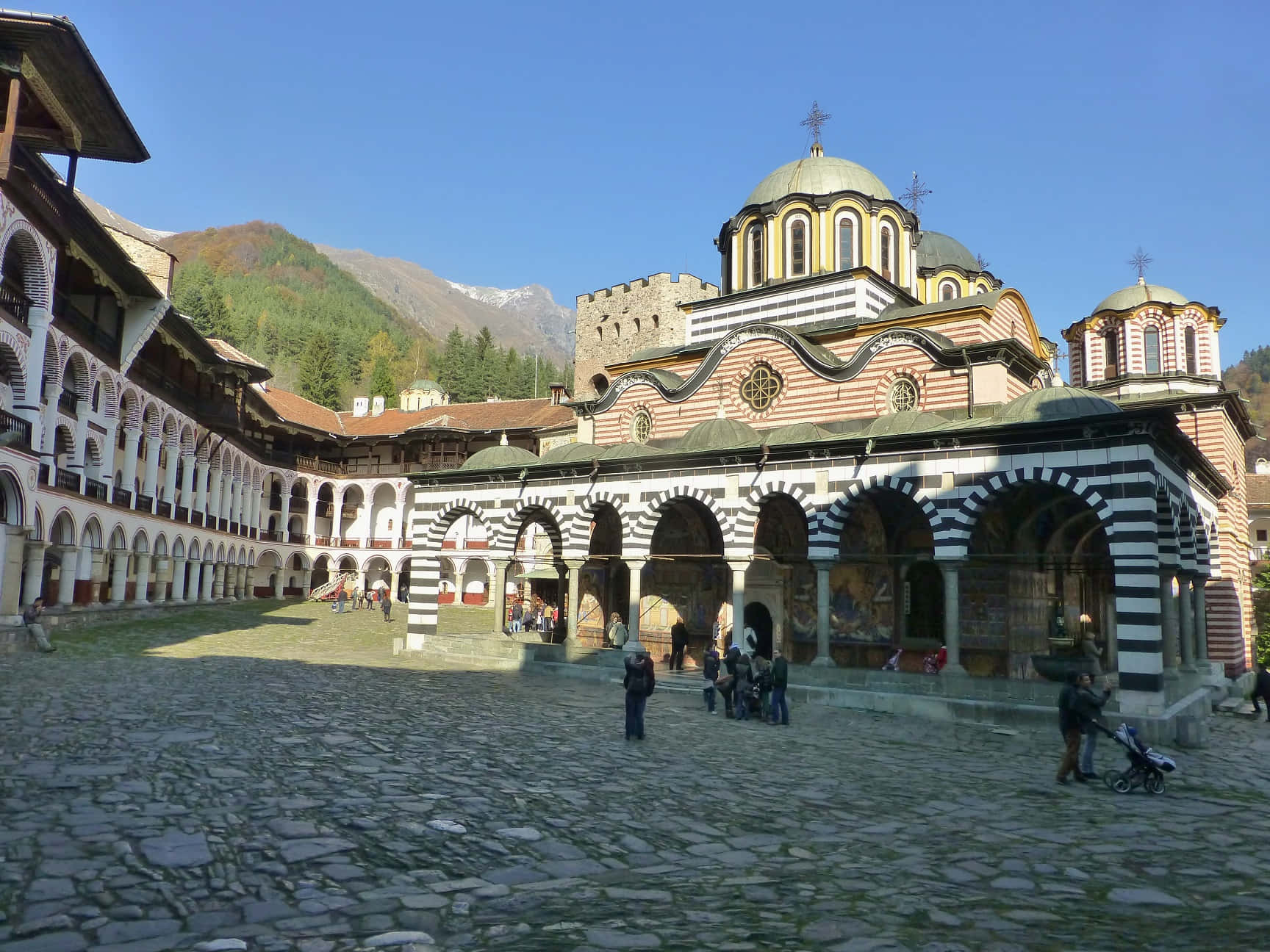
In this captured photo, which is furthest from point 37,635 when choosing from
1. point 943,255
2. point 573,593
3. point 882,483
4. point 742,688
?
point 943,255

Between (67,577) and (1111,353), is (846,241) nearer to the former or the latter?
(1111,353)

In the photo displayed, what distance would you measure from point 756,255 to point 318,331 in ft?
234

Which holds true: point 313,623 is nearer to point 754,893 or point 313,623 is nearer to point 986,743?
point 986,743

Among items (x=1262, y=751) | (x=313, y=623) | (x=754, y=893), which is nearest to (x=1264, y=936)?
(x=754, y=893)

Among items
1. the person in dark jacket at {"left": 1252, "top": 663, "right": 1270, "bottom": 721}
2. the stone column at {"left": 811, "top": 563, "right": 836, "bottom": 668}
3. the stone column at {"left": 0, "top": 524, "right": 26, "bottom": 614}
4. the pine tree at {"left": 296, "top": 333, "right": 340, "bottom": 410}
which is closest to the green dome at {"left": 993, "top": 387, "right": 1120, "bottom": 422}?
the stone column at {"left": 811, "top": 563, "right": 836, "bottom": 668}

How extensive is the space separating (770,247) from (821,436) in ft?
31.0

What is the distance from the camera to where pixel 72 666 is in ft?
54.9

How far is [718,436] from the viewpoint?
20.8 m

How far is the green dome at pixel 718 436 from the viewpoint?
20562 mm

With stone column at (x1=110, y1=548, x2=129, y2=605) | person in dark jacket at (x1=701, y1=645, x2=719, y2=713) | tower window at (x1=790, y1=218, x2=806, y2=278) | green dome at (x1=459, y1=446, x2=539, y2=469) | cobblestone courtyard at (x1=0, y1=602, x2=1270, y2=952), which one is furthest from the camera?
stone column at (x1=110, y1=548, x2=129, y2=605)

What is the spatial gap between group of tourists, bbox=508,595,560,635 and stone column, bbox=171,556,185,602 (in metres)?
13.7

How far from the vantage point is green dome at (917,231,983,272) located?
34.3 metres

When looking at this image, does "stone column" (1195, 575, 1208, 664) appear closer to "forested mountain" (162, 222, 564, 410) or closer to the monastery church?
the monastery church

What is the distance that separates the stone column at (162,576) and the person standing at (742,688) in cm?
2676
